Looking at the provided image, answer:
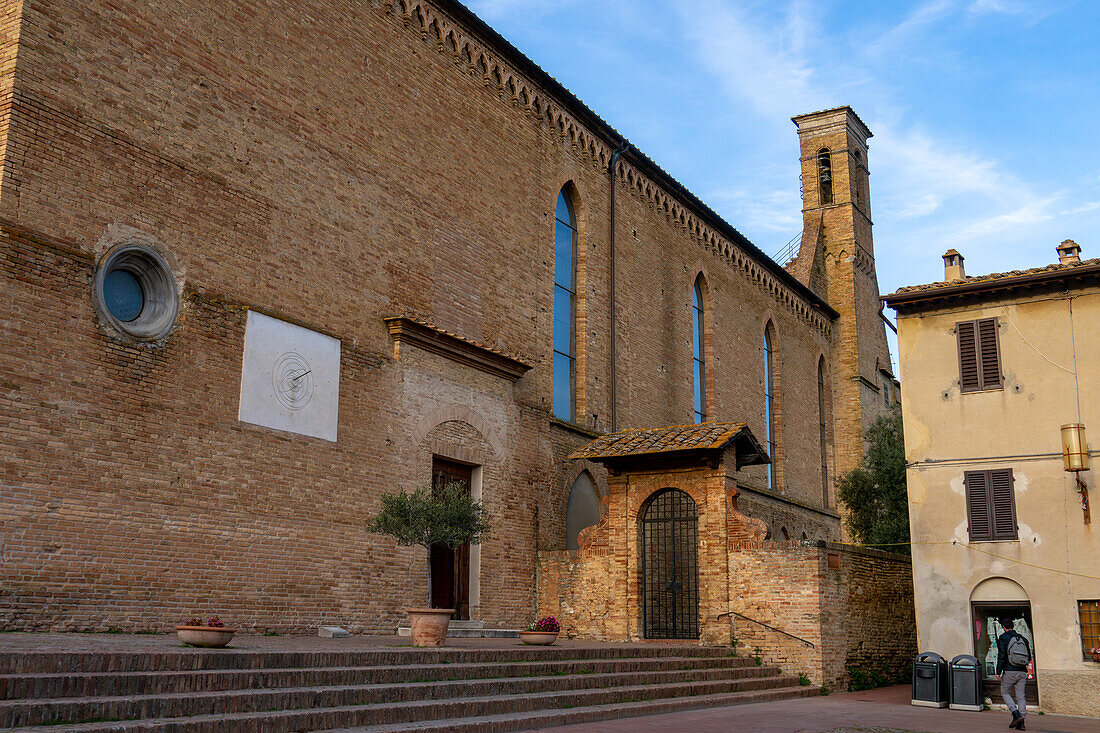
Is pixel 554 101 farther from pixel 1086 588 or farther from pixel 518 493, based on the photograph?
pixel 1086 588

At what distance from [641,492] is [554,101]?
8.80 metres

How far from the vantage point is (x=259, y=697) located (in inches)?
335

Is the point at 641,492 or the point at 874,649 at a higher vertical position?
the point at 641,492

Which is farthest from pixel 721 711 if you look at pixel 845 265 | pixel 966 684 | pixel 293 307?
pixel 845 265

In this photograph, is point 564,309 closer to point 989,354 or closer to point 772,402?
point 989,354

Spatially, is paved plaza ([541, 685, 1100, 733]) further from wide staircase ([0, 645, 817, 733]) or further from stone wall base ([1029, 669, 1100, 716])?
wide staircase ([0, 645, 817, 733])

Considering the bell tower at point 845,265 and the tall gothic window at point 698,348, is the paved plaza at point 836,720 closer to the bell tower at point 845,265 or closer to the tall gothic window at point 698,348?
the tall gothic window at point 698,348

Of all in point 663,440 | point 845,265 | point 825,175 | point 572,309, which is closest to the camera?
point 663,440

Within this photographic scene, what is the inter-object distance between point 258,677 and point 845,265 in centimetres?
3167

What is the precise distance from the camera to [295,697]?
8758mm

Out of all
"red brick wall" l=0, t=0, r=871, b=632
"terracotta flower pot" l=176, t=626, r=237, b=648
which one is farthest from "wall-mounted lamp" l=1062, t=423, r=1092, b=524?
"terracotta flower pot" l=176, t=626, r=237, b=648

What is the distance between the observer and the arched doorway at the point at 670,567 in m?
17.5

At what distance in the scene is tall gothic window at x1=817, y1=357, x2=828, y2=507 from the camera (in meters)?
33.6

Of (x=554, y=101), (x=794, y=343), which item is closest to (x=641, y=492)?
(x=554, y=101)
